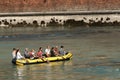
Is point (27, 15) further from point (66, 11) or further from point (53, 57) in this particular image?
point (53, 57)

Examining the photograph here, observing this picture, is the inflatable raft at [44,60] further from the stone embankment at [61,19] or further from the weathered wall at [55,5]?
the weathered wall at [55,5]

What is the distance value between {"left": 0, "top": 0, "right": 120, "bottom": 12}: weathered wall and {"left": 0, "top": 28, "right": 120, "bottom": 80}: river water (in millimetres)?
4810

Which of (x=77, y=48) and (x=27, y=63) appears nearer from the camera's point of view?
(x=27, y=63)

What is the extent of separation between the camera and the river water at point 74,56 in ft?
109

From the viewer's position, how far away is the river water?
109 feet

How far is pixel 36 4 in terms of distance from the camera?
68.0 metres

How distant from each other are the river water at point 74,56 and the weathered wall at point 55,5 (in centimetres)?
481

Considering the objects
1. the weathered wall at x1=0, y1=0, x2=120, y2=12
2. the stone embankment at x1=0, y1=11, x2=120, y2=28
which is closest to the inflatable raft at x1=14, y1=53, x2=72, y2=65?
the stone embankment at x1=0, y1=11, x2=120, y2=28

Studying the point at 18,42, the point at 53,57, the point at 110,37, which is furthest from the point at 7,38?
the point at 53,57

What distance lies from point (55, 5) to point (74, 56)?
26454mm

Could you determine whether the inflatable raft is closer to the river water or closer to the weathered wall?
the river water

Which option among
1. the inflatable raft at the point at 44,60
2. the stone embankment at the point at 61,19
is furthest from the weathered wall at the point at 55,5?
the inflatable raft at the point at 44,60

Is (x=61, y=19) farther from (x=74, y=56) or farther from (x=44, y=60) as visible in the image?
(x=44, y=60)

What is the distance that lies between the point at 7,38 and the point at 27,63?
62.0 ft
